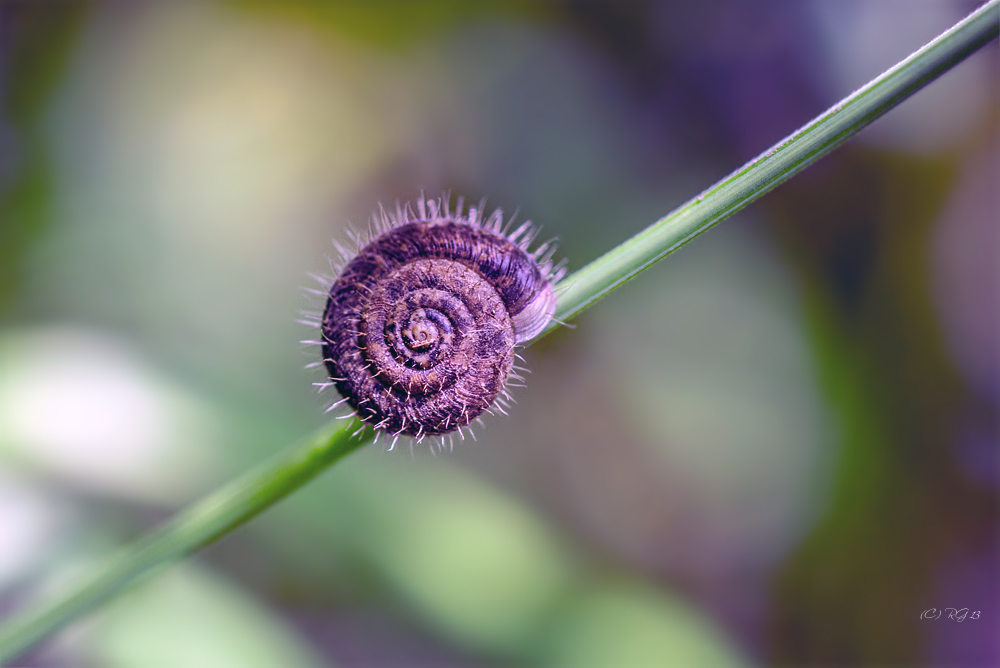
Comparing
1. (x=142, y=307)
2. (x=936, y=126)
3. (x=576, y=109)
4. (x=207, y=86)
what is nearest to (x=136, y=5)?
(x=207, y=86)

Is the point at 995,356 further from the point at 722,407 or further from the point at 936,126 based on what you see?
the point at 722,407
